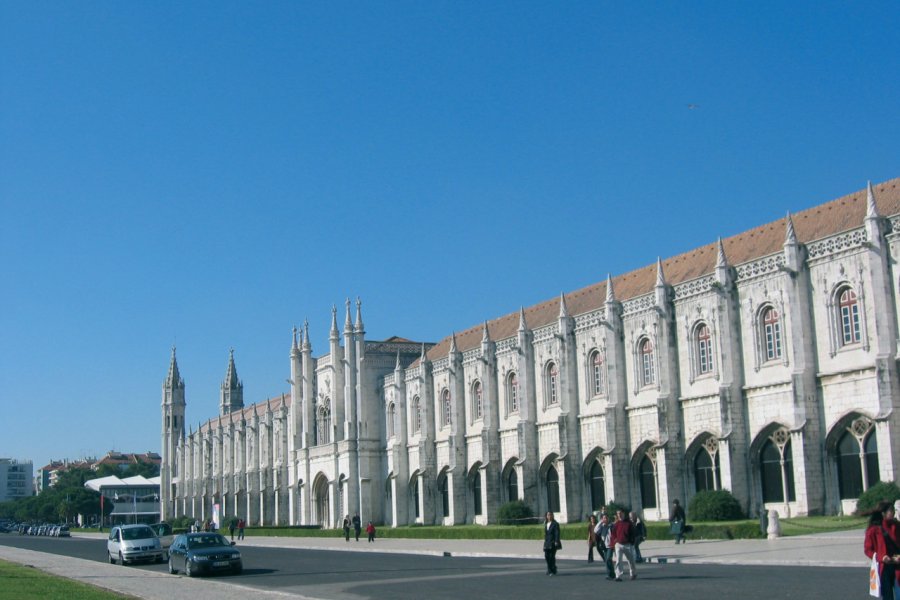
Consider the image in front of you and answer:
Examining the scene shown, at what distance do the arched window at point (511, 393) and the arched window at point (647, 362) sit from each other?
11710 mm

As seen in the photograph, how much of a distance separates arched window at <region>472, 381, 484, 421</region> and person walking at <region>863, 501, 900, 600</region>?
1962 inches

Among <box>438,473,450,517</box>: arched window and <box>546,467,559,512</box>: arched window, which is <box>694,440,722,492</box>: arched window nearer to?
<box>546,467,559,512</box>: arched window

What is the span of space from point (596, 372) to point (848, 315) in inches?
625

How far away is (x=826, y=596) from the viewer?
56.1ft

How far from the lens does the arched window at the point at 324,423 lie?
261 feet

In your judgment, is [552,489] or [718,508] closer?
[718,508]

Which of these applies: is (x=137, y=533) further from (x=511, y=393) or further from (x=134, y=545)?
(x=511, y=393)

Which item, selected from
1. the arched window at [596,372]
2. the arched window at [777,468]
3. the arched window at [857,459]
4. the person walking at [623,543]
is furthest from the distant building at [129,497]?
the person walking at [623,543]

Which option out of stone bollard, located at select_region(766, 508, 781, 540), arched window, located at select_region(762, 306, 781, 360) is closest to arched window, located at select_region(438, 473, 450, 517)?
arched window, located at select_region(762, 306, 781, 360)

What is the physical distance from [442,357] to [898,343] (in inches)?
1459

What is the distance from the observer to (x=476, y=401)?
6194 centimetres

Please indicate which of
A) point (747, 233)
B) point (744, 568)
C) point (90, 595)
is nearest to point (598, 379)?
point (747, 233)

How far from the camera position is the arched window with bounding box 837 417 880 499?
35500mm

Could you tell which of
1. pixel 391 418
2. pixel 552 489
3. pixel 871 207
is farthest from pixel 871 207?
pixel 391 418
